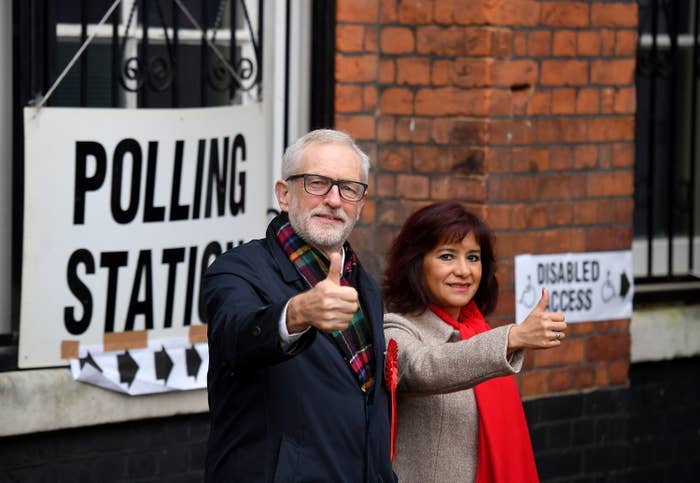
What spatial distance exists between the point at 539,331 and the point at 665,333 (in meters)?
3.25

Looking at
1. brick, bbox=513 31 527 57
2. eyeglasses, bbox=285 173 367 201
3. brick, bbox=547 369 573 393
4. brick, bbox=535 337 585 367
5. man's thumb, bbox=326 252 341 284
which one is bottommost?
brick, bbox=547 369 573 393

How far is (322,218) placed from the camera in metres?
3.49

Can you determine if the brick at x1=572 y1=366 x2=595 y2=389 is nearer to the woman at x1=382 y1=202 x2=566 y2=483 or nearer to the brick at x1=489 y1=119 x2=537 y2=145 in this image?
the brick at x1=489 y1=119 x2=537 y2=145

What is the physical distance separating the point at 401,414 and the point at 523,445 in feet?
1.31

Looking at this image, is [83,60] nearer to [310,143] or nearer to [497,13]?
[497,13]

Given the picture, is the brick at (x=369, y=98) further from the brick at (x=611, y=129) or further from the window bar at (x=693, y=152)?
the window bar at (x=693, y=152)

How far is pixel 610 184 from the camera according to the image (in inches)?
249

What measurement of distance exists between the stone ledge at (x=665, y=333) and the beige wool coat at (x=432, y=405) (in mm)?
2674

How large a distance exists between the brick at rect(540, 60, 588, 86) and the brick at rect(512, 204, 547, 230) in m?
0.53

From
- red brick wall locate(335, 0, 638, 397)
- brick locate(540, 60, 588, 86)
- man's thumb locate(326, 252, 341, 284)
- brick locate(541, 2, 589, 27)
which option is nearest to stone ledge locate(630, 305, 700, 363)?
red brick wall locate(335, 0, 638, 397)

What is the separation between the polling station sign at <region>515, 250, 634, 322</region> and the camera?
5.99 m

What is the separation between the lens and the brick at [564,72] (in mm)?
6020

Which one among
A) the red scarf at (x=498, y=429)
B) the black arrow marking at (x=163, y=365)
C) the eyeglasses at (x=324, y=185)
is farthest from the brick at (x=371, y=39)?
the eyeglasses at (x=324, y=185)

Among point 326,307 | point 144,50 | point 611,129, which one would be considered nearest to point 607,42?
point 611,129
